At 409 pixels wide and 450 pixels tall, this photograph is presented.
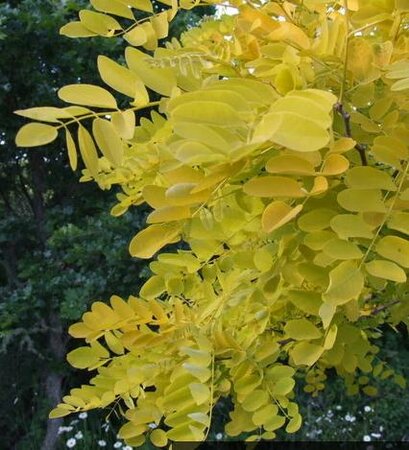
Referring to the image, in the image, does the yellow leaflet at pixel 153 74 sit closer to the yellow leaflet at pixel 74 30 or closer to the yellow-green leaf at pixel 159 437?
the yellow leaflet at pixel 74 30

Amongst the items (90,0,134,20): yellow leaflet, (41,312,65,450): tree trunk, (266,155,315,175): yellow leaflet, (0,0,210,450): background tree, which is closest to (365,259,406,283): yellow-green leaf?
(266,155,315,175): yellow leaflet

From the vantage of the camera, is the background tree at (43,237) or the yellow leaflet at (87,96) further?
the background tree at (43,237)

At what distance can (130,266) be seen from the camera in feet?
9.35

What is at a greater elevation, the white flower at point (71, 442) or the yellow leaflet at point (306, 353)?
the yellow leaflet at point (306, 353)

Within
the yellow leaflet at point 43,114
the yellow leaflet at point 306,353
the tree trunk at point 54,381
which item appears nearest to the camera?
the yellow leaflet at point 43,114

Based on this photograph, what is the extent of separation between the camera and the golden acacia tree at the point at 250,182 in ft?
1.72

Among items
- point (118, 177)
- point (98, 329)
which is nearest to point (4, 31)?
point (118, 177)

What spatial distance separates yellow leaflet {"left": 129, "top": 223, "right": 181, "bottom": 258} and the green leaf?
15cm

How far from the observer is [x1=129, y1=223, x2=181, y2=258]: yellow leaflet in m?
0.66

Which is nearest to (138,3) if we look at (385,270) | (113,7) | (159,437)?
(113,7)

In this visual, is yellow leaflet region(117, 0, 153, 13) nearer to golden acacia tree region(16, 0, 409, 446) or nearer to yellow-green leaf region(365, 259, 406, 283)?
golden acacia tree region(16, 0, 409, 446)

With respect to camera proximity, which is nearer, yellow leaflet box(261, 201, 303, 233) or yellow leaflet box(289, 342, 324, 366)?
yellow leaflet box(261, 201, 303, 233)

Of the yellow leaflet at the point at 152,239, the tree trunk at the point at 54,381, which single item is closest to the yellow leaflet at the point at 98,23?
the yellow leaflet at the point at 152,239

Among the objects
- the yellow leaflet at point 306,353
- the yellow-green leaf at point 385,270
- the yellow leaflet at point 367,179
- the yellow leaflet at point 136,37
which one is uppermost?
the yellow leaflet at point 136,37
